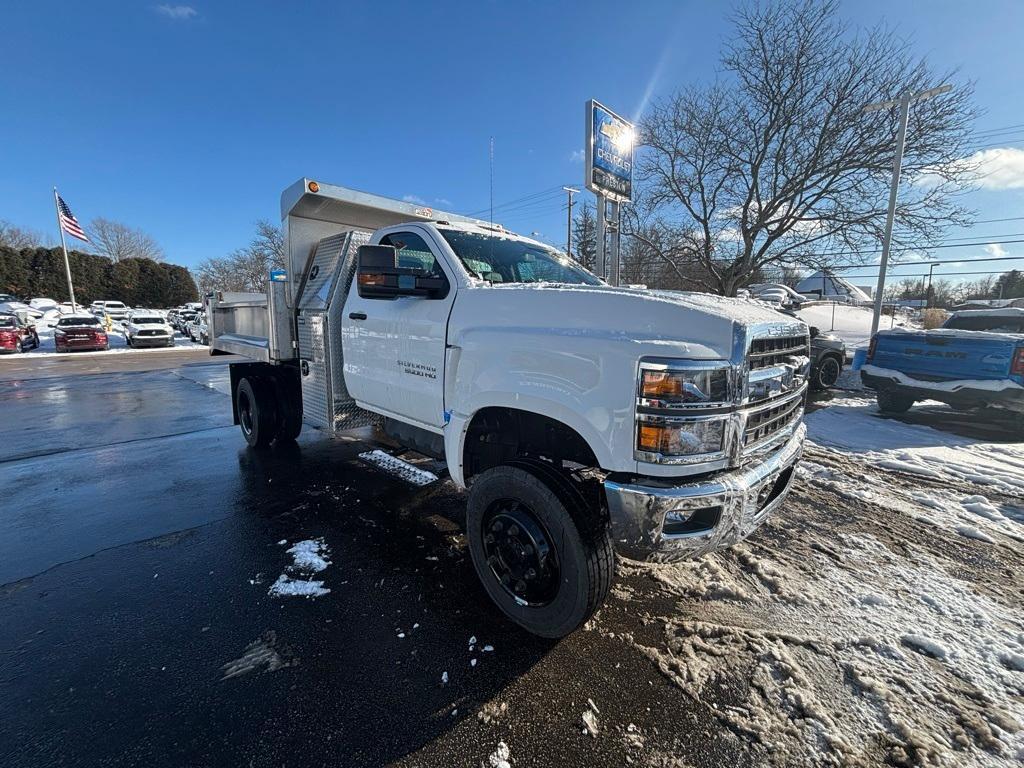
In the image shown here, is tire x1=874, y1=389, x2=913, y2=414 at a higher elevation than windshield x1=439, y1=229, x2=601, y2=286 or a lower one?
lower

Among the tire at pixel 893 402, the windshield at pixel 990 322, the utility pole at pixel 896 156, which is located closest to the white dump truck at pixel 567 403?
the tire at pixel 893 402

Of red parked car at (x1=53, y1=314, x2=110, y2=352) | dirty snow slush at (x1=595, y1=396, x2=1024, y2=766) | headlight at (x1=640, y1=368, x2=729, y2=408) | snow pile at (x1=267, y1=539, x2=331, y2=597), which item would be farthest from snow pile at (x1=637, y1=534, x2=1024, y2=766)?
red parked car at (x1=53, y1=314, x2=110, y2=352)

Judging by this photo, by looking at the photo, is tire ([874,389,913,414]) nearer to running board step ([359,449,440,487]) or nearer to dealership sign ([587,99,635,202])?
dealership sign ([587,99,635,202])

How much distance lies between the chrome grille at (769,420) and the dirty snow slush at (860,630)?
107 centimetres

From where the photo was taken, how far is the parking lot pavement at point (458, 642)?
1935 mm

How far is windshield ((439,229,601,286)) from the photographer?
11.3ft

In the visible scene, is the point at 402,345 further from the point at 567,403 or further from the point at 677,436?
the point at 677,436

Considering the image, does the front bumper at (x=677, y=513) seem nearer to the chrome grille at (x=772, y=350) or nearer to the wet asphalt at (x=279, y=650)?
the chrome grille at (x=772, y=350)

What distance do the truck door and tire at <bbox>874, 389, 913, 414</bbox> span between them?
7.96 meters

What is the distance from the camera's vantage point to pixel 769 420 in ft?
8.13

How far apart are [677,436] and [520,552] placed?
3.53 ft

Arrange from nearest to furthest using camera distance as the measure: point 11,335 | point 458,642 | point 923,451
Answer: point 458,642 → point 923,451 → point 11,335

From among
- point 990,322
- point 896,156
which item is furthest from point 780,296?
point 896,156

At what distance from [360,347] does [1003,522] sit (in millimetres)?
5530
